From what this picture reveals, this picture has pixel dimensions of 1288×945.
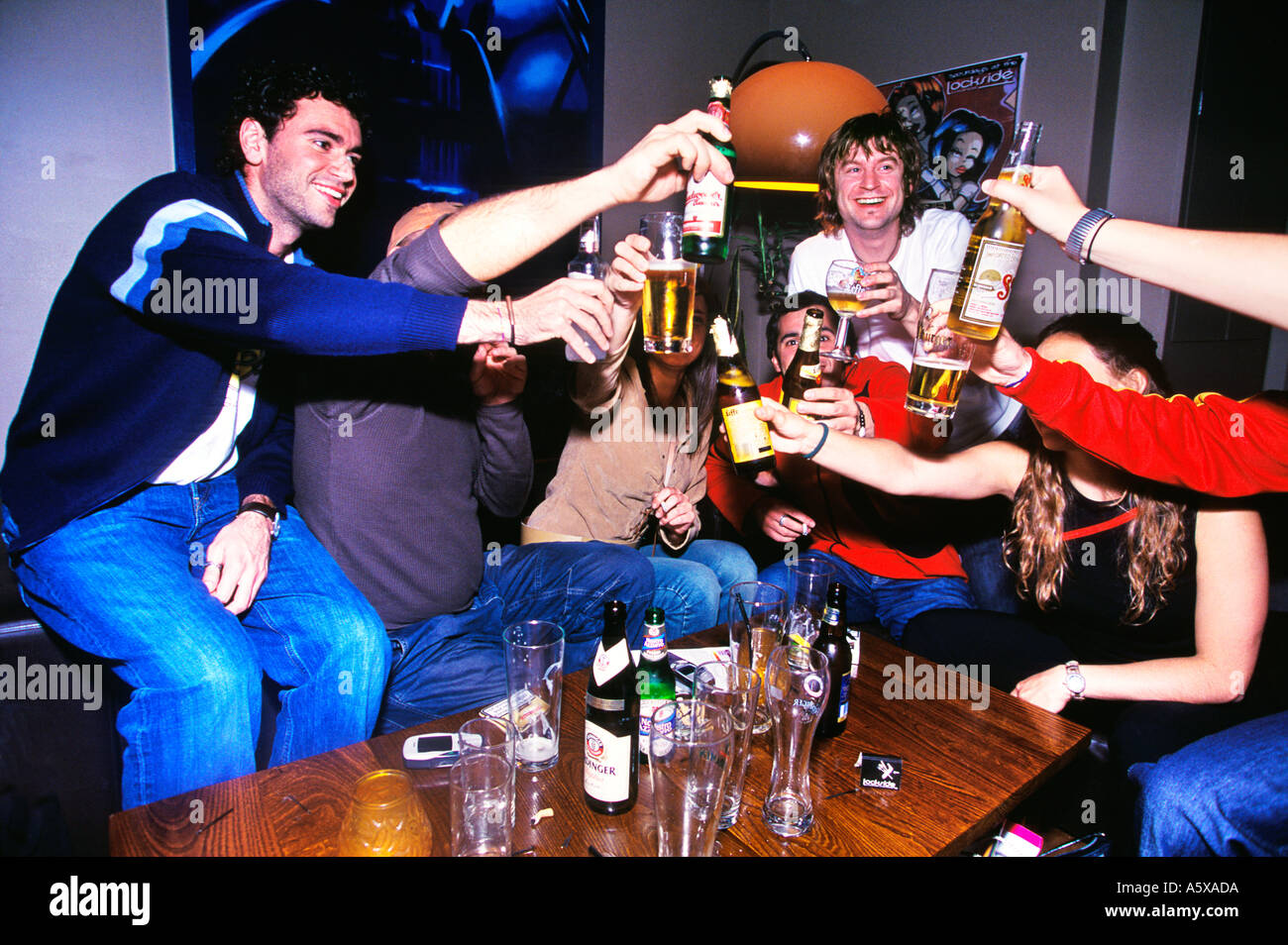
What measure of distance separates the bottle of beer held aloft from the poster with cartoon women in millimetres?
2578

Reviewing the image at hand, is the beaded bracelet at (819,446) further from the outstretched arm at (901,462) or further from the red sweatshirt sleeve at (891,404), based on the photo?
the red sweatshirt sleeve at (891,404)

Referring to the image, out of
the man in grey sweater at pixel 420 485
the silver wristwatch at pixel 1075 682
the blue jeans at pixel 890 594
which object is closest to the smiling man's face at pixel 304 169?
the man in grey sweater at pixel 420 485

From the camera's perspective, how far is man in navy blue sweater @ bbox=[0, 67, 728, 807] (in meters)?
1.40

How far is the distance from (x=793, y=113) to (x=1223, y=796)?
2155mm

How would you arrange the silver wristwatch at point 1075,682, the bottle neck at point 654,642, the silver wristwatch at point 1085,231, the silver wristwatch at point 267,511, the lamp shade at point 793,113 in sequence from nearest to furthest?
the bottle neck at point 654,642, the silver wristwatch at point 1085,231, the silver wristwatch at point 1075,682, the silver wristwatch at point 267,511, the lamp shade at point 793,113

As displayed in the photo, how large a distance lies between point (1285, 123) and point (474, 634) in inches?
177

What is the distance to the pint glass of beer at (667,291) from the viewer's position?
5.12 ft

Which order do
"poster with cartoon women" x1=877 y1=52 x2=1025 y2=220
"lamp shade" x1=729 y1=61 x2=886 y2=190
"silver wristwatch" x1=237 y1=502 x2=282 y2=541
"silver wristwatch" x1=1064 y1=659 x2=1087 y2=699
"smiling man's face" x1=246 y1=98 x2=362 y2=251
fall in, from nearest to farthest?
1. "silver wristwatch" x1=1064 y1=659 x2=1087 y2=699
2. "silver wristwatch" x1=237 y1=502 x2=282 y2=541
3. "smiling man's face" x1=246 y1=98 x2=362 y2=251
4. "lamp shade" x1=729 y1=61 x2=886 y2=190
5. "poster with cartoon women" x1=877 y1=52 x2=1025 y2=220

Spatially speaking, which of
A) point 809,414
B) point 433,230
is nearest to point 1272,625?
point 809,414

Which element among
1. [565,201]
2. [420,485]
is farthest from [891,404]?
[420,485]

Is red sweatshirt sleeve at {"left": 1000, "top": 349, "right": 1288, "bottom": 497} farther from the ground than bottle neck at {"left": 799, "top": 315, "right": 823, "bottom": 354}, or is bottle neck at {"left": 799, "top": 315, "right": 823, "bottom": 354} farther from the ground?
bottle neck at {"left": 799, "top": 315, "right": 823, "bottom": 354}

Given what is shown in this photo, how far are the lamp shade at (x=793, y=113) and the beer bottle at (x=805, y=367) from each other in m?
0.63

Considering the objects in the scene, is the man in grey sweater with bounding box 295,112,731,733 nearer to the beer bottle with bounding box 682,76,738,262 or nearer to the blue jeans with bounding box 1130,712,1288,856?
the beer bottle with bounding box 682,76,738,262

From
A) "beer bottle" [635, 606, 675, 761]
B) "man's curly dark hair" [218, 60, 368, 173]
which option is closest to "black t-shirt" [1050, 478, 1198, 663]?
"beer bottle" [635, 606, 675, 761]
